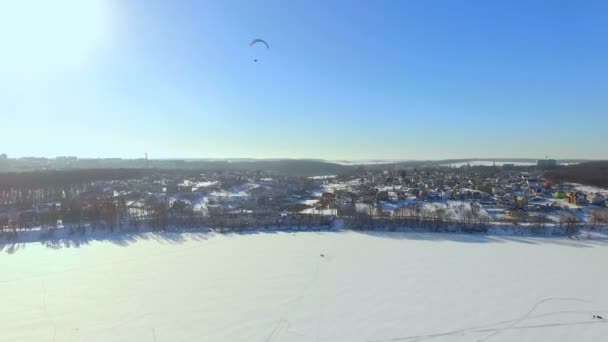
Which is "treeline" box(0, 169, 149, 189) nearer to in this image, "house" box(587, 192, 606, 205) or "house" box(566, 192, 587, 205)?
"house" box(566, 192, 587, 205)

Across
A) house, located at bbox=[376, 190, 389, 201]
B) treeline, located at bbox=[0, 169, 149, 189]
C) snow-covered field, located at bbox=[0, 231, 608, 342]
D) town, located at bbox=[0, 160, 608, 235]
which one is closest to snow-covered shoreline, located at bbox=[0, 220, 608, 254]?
town, located at bbox=[0, 160, 608, 235]

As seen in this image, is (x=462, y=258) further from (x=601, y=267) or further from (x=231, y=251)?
(x=231, y=251)

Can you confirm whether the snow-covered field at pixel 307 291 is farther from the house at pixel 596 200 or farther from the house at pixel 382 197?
the house at pixel 382 197

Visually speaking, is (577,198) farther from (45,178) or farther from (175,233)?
(45,178)

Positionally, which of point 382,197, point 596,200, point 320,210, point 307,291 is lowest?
point 307,291

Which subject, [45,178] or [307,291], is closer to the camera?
[307,291]

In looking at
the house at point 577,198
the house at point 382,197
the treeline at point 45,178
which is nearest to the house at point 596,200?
the house at point 577,198

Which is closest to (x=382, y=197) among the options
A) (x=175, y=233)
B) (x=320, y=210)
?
(x=320, y=210)

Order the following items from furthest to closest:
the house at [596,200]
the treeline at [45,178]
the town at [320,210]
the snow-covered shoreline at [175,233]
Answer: the treeline at [45,178]
the house at [596,200]
the town at [320,210]
the snow-covered shoreline at [175,233]

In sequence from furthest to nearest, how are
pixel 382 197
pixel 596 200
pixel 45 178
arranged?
1. pixel 45 178
2. pixel 382 197
3. pixel 596 200
